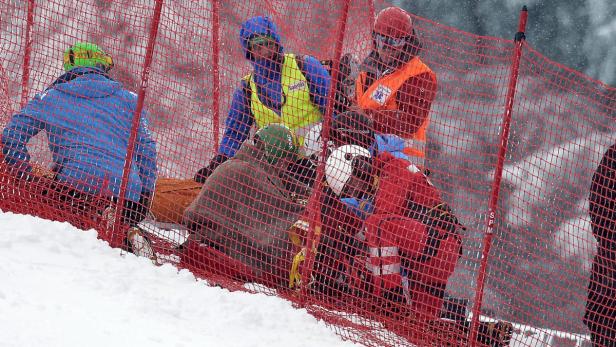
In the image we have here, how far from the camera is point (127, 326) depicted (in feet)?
15.6

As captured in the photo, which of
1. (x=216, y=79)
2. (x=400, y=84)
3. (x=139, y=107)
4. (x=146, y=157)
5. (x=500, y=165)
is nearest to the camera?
(x=500, y=165)

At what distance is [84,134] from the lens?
641 cm

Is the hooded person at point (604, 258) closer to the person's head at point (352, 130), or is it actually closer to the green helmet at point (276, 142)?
the person's head at point (352, 130)

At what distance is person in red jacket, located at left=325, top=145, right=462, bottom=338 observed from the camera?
554 cm

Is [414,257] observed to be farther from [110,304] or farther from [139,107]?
[139,107]

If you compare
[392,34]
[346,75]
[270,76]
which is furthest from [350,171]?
[270,76]

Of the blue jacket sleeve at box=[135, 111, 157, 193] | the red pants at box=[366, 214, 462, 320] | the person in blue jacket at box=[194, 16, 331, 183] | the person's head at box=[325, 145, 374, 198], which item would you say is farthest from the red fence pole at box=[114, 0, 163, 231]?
the red pants at box=[366, 214, 462, 320]

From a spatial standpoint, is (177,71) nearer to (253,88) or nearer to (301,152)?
(253,88)

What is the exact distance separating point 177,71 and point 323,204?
61.7 inches

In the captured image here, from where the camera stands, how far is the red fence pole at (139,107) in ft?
19.2

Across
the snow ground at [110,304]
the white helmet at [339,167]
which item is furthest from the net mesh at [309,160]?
the snow ground at [110,304]

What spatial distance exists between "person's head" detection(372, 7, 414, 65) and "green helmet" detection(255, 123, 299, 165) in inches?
32.0

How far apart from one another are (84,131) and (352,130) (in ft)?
6.08

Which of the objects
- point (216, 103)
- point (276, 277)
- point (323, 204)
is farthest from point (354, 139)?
point (216, 103)
